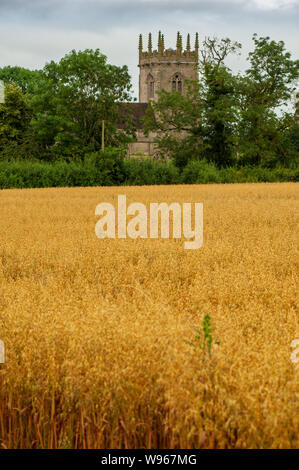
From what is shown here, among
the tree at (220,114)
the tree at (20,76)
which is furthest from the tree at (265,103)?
the tree at (20,76)

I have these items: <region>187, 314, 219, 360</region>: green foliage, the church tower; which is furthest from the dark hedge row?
the church tower

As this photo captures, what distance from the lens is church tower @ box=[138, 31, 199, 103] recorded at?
11362 cm

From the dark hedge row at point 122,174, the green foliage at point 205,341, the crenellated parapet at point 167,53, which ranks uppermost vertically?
the crenellated parapet at point 167,53

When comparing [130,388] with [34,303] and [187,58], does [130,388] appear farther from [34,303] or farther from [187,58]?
[187,58]

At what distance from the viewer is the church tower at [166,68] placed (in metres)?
114

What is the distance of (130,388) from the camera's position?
3744mm

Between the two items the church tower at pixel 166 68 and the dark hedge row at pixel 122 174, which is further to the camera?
the church tower at pixel 166 68

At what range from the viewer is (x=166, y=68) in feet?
374

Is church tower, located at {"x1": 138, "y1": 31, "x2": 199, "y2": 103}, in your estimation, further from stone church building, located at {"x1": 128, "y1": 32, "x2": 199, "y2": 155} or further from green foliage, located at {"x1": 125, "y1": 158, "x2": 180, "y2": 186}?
green foliage, located at {"x1": 125, "y1": 158, "x2": 180, "y2": 186}

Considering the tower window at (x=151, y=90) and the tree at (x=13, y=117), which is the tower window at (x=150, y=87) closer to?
the tower window at (x=151, y=90)

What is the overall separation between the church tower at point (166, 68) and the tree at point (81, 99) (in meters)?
59.6

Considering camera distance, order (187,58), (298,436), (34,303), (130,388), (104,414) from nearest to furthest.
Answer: (298,436) → (104,414) → (130,388) → (34,303) → (187,58)
